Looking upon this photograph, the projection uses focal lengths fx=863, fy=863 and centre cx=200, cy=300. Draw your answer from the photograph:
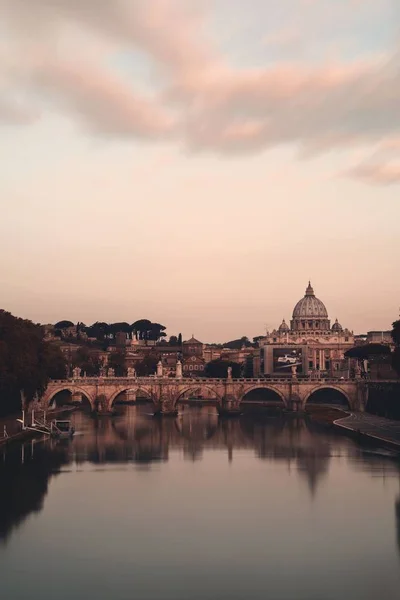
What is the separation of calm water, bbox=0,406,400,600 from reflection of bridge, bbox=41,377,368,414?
111ft

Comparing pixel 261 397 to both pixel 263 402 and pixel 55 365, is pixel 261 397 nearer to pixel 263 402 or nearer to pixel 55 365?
pixel 263 402

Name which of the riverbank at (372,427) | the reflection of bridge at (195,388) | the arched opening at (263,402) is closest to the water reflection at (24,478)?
the riverbank at (372,427)

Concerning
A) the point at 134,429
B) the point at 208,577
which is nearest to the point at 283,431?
the point at 134,429

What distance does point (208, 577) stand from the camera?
98.2ft

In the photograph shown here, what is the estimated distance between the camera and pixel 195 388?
10212 cm

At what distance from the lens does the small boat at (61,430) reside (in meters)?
70.9

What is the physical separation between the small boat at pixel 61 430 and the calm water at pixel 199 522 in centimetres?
508

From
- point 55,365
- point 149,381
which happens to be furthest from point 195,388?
point 55,365

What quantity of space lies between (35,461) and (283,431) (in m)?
31.5

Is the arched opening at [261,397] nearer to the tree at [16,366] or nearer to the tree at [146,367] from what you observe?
the tree at [146,367]

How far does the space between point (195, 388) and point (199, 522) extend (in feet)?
210

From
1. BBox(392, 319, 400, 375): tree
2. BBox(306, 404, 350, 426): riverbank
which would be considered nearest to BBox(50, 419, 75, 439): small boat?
BBox(306, 404, 350, 426): riverbank

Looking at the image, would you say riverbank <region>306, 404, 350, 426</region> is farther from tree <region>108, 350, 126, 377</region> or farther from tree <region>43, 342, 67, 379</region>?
tree <region>108, 350, 126, 377</region>

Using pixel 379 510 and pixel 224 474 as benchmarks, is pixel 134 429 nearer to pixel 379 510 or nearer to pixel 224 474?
pixel 224 474
